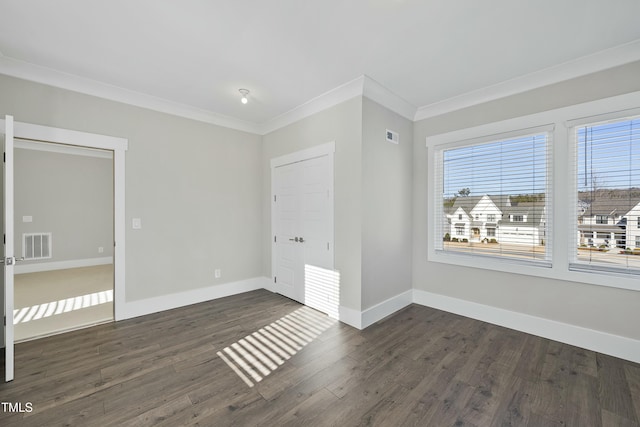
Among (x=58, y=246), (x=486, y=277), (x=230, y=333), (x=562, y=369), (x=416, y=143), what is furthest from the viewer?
(x=58, y=246)

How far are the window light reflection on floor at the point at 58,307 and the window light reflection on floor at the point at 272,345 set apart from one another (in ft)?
8.59

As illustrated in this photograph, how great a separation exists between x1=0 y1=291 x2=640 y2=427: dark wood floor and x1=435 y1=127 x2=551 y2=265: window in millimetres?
984

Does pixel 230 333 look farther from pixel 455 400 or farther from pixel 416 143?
pixel 416 143

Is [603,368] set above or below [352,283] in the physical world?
below

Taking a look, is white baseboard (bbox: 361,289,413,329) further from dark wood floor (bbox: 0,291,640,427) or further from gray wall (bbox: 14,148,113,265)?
gray wall (bbox: 14,148,113,265)

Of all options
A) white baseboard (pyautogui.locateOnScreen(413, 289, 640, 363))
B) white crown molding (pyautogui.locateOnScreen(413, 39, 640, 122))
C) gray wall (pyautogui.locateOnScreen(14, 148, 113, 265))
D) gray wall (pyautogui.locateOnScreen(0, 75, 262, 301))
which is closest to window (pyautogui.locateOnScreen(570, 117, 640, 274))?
white crown molding (pyautogui.locateOnScreen(413, 39, 640, 122))

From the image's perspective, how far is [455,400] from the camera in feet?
6.51

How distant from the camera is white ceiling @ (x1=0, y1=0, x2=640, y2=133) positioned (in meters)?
2.01

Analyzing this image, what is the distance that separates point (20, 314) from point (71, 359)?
1.78 m

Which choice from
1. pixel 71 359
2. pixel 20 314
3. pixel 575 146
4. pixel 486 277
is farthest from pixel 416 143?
pixel 20 314

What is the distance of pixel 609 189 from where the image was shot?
2.61 meters

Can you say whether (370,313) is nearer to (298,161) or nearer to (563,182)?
(298,161)

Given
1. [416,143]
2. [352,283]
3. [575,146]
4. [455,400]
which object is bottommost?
[455,400]

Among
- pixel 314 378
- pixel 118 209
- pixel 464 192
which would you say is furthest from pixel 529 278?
pixel 118 209
